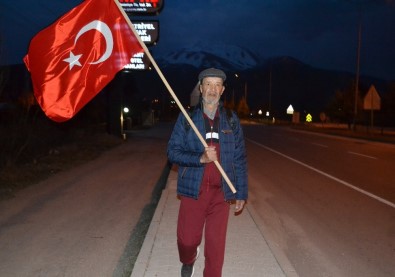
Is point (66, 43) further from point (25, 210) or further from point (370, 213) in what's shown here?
point (370, 213)

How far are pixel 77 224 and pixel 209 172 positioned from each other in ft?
12.6

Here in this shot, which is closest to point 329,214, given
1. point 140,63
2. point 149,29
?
point 149,29

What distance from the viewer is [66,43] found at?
14.9 ft

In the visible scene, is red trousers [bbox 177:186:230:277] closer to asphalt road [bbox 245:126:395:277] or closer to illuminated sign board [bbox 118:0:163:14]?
asphalt road [bbox 245:126:395:277]

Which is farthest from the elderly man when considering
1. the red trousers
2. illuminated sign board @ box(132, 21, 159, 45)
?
illuminated sign board @ box(132, 21, 159, 45)

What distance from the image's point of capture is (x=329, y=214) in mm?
7945

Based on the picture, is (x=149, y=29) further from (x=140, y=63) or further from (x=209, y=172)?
(x=209, y=172)

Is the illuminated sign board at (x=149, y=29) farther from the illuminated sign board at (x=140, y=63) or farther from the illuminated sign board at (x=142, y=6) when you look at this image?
the illuminated sign board at (x=140, y=63)

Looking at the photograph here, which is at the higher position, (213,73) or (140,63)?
(140,63)

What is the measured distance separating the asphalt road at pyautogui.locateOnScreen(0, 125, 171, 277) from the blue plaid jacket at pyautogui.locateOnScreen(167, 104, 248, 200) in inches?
67.0

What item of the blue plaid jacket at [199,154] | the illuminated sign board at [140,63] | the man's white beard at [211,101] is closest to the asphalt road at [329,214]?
the blue plaid jacket at [199,154]

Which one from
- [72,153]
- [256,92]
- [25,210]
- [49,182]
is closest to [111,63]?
[25,210]

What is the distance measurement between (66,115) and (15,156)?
9367mm

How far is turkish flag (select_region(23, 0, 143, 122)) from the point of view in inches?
177
